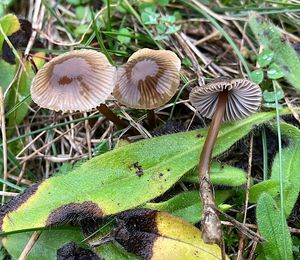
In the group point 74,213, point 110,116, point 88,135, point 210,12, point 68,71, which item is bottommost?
point 74,213

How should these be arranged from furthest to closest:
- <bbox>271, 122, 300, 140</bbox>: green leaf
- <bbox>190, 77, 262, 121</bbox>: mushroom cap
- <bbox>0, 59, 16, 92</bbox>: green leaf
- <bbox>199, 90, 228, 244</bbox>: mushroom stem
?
1. <bbox>0, 59, 16, 92</bbox>: green leaf
2. <bbox>271, 122, 300, 140</bbox>: green leaf
3. <bbox>190, 77, 262, 121</bbox>: mushroom cap
4. <bbox>199, 90, 228, 244</bbox>: mushroom stem

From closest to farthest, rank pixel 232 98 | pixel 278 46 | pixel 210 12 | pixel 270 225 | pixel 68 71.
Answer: pixel 270 225 < pixel 68 71 < pixel 232 98 < pixel 278 46 < pixel 210 12

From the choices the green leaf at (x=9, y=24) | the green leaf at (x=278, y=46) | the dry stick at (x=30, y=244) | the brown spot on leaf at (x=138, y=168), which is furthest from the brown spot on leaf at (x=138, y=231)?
the green leaf at (x=9, y=24)

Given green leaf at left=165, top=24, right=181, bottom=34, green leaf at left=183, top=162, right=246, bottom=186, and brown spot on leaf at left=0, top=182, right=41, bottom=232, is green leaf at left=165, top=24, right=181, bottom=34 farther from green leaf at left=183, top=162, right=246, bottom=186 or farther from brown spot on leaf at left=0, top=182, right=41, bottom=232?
brown spot on leaf at left=0, top=182, right=41, bottom=232

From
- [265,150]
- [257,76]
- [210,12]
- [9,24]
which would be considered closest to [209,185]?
[265,150]

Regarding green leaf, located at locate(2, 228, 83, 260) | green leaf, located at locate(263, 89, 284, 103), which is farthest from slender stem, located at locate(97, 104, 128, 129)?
green leaf, located at locate(263, 89, 284, 103)

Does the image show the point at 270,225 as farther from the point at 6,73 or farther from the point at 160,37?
the point at 6,73
